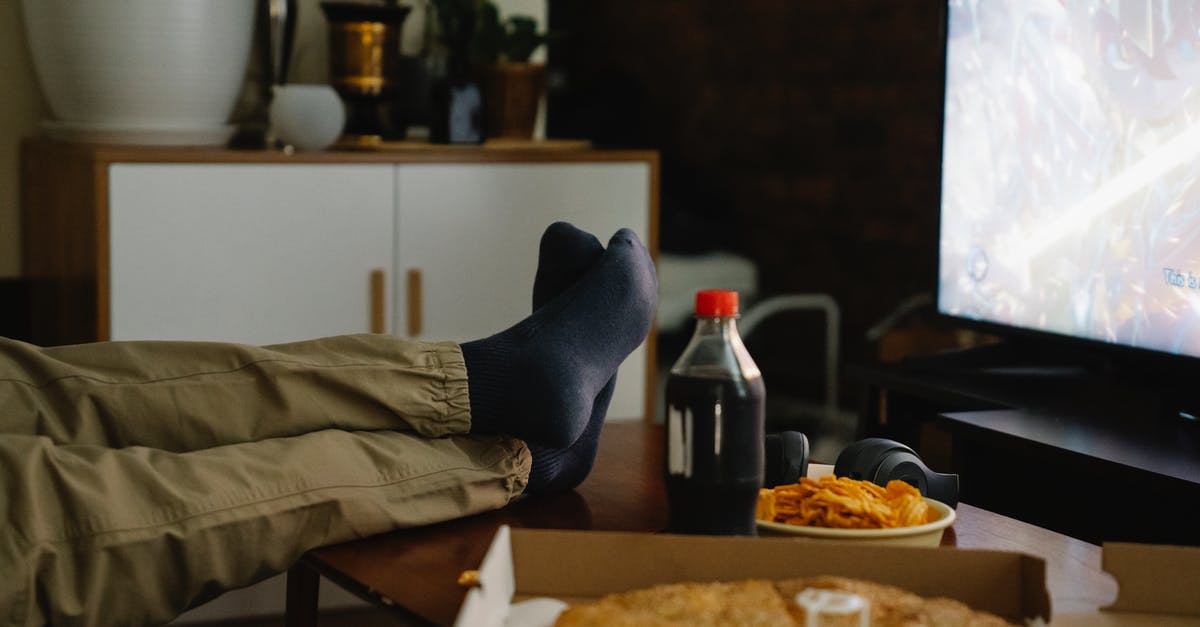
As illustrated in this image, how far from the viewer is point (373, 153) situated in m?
2.50

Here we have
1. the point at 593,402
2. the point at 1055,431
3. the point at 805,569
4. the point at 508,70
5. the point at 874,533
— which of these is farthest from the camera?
the point at 508,70

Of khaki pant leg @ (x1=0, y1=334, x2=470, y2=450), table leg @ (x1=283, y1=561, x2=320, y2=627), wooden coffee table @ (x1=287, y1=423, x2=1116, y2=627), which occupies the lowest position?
table leg @ (x1=283, y1=561, x2=320, y2=627)

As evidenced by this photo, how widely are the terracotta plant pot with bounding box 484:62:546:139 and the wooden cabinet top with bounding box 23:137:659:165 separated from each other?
38 millimetres

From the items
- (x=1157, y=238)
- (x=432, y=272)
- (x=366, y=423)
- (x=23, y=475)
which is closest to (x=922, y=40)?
(x=432, y=272)

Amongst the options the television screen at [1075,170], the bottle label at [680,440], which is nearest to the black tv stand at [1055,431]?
the television screen at [1075,170]

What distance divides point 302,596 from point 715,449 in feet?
1.44

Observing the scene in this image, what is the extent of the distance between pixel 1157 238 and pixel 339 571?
1125mm

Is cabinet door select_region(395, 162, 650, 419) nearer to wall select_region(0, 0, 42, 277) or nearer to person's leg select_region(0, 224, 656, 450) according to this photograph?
wall select_region(0, 0, 42, 277)

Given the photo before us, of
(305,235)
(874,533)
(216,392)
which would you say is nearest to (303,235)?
(305,235)

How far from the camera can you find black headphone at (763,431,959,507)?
3.96 ft

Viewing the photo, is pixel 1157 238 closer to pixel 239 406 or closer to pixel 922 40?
pixel 239 406

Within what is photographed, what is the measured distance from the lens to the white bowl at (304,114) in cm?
247

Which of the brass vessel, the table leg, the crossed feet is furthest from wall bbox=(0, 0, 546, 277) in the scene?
the table leg

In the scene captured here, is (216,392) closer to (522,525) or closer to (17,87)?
(522,525)
